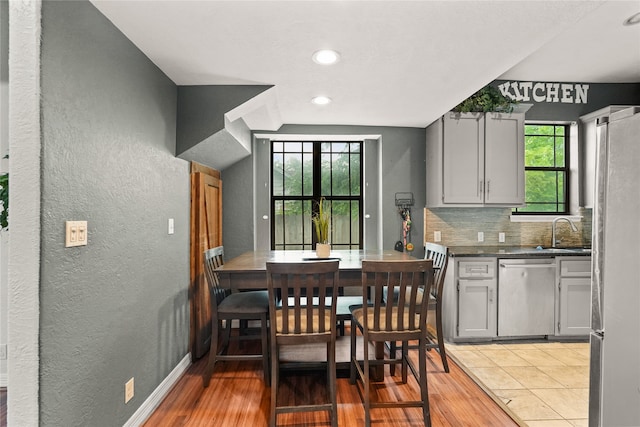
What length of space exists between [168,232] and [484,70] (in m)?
2.52

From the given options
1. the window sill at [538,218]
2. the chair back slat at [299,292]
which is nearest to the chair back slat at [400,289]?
the chair back slat at [299,292]

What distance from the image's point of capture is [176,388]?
8.39 ft

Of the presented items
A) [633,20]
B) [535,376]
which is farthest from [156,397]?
[633,20]

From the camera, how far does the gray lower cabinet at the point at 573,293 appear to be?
3412mm

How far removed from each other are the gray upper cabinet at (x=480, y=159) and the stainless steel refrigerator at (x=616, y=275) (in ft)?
7.71

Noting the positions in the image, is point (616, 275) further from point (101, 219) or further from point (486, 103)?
point (486, 103)

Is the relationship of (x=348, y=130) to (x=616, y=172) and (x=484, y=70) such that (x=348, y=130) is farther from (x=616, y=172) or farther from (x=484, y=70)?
(x=616, y=172)

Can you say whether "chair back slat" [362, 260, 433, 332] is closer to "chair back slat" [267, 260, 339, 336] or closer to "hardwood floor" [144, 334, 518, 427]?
"chair back slat" [267, 260, 339, 336]

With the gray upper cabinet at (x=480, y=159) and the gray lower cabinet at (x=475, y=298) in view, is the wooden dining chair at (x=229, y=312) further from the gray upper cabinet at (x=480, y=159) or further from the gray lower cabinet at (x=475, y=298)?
the gray upper cabinet at (x=480, y=159)

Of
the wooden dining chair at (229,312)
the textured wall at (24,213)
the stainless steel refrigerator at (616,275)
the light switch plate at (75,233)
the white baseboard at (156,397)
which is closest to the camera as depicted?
the stainless steel refrigerator at (616,275)

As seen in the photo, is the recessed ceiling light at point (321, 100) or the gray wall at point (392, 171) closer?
the recessed ceiling light at point (321, 100)

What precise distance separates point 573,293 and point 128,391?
3875 millimetres

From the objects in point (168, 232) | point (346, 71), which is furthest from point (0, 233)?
point (346, 71)

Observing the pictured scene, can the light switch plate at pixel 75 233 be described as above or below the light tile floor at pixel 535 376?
above
